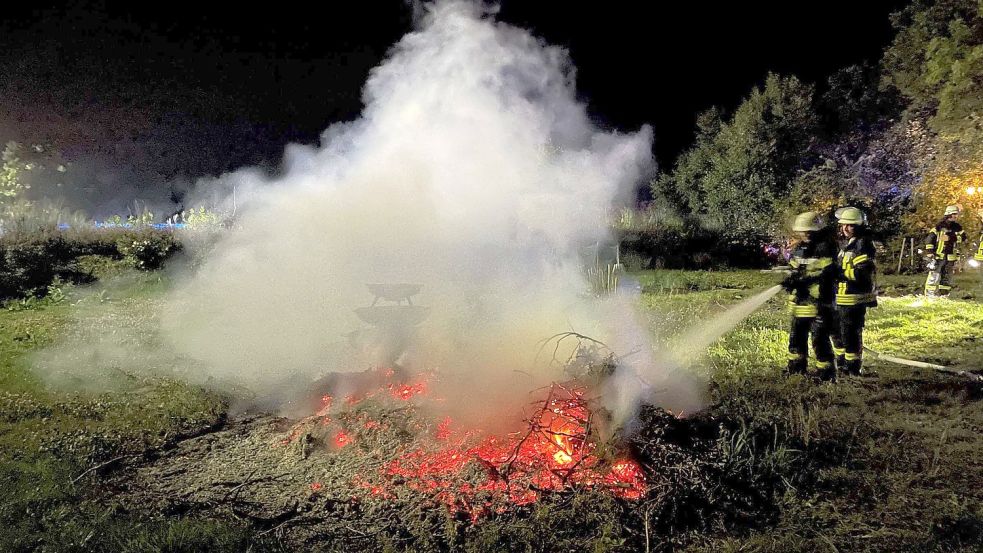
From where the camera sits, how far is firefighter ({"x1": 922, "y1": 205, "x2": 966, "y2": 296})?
12781 mm

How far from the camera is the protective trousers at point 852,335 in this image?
23.6 ft

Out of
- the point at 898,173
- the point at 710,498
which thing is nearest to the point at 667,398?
the point at 710,498

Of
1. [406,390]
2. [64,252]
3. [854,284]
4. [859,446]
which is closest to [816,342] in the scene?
[854,284]

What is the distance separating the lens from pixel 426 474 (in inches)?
179

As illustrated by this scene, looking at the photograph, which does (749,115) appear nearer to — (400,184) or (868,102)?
(868,102)

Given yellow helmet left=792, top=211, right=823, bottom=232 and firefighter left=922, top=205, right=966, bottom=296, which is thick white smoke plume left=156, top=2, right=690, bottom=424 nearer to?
yellow helmet left=792, top=211, right=823, bottom=232

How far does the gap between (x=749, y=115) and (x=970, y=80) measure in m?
11.9

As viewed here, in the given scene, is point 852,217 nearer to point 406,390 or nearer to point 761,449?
point 761,449

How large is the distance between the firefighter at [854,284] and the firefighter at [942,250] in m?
7.63

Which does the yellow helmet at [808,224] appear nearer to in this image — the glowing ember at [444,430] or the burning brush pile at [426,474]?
the burning brush pile at [426,474]

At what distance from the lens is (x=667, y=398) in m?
5.84

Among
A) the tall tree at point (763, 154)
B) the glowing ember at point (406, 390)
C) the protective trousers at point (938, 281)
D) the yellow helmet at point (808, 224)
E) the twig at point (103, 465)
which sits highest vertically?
the tall tree at point (763, 154)

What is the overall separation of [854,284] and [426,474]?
6.02 m

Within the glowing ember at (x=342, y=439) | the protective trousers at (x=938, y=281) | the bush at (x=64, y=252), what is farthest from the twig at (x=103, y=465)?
the protective trousers at (x=938, y=281)
